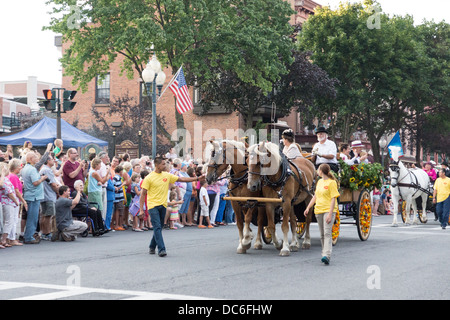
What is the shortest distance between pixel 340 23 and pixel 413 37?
8.24 m

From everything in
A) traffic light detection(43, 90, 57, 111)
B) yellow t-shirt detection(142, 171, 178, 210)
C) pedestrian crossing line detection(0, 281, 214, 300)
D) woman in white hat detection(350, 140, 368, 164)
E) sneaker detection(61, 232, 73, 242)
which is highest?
traffic light detection(43, 90, 57, 111)

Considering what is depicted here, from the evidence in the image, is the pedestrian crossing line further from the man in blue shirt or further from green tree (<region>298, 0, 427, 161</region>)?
green tree (<region>298, 0, 427, 161</region>)

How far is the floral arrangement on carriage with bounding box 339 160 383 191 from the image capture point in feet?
49.1

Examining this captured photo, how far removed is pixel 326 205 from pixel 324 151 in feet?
9.92

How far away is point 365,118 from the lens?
48625 mm

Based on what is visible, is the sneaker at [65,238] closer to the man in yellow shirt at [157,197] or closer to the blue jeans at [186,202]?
the man in yellow shirt at [157,197]

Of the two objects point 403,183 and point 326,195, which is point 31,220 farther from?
point 403,183

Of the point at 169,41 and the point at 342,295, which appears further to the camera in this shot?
the point at 169,41

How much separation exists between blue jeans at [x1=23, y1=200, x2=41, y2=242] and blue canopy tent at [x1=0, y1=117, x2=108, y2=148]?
11.0m

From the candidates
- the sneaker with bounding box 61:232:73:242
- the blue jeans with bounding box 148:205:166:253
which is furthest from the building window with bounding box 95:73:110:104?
the blue jeans with bounding box 148:205:166:253

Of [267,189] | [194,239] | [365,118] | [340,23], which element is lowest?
[194,239]

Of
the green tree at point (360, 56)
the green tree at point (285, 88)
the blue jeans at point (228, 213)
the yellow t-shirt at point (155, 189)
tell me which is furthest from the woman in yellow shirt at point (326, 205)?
the green tree at point (360, 56)

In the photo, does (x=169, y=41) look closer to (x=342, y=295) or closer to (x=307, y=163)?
(x=307, y=163)

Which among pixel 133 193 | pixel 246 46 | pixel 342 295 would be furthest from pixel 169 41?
pixel 342 295
